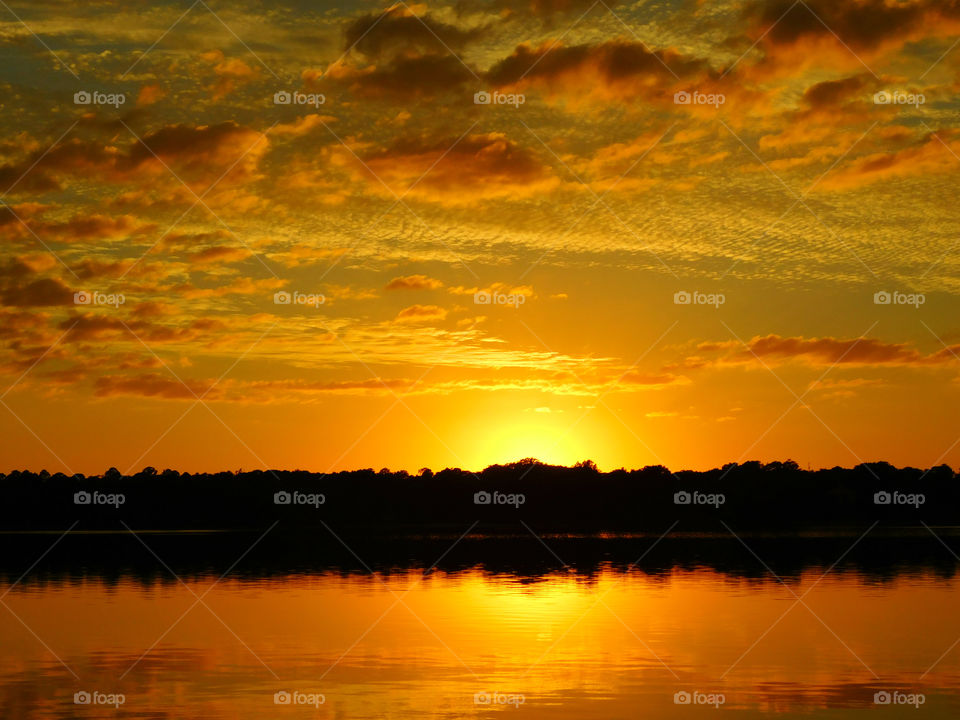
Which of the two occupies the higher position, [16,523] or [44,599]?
[16,523]

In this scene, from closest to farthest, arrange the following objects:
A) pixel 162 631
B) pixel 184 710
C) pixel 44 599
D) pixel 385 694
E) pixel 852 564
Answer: pixel 184 710 < pixel 385 694 < pixel 162 631 < pixel 44 599 < pixel 852 564

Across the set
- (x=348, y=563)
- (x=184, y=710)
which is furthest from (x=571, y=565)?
(x=184, y=710)

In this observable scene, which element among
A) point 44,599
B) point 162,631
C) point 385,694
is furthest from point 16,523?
point 385,694

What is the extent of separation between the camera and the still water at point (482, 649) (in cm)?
3012

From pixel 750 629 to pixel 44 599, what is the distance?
31809 millimetres

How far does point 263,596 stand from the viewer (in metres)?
56.9

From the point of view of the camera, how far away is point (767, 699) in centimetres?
3081

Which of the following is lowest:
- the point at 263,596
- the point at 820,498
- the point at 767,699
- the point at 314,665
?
the point at 767,699

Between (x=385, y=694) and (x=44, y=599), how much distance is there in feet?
97.2

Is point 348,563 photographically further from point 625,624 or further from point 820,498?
point 820,498

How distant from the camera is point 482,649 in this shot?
39.2 m

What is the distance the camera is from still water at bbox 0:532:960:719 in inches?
1186

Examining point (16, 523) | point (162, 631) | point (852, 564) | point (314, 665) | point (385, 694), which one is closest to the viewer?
point (385, 694)

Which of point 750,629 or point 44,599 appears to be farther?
point 44,599
